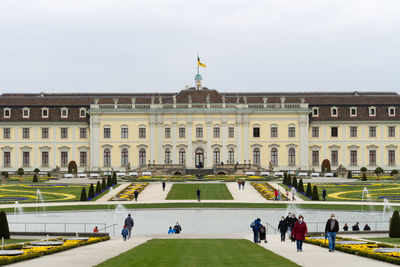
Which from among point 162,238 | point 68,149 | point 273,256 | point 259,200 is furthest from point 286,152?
point 273,256

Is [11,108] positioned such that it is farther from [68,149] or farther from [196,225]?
[196,225]

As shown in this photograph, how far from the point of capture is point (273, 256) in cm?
2023

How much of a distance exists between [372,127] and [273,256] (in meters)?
70.4

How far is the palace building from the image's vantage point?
85.8 metres

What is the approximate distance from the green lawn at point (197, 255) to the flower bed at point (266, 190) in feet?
88.7

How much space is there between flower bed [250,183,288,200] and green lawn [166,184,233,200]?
9.52ft

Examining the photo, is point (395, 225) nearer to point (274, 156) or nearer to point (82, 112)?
point (274, 156)

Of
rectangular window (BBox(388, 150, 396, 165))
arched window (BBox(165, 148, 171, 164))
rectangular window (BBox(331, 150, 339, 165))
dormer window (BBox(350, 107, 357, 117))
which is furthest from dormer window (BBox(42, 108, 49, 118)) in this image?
rectangular window (BBox(388, 150, 396, 165))

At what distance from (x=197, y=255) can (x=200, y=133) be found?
2592 inches

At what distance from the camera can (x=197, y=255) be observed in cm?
2047

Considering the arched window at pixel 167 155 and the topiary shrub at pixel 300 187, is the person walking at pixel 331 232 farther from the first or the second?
the arched window at pixel 167 155

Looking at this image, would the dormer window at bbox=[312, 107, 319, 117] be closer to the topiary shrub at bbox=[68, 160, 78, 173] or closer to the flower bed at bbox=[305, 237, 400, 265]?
the topiary shrub at bbox=[68, 160, 78, 173]

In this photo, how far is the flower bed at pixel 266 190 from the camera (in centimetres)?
5239

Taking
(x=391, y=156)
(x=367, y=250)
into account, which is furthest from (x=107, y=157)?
(x=367, y=250)
